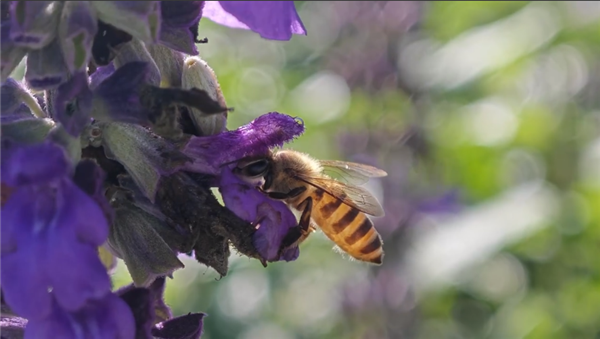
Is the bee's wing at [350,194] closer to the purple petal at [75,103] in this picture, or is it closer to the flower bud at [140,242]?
the flower bud at [140,242]

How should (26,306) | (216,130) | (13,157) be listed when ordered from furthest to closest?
1. (216,130)
2. (13,157)
3. (26,306)

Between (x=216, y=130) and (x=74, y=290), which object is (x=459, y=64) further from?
(x=74, y=290)

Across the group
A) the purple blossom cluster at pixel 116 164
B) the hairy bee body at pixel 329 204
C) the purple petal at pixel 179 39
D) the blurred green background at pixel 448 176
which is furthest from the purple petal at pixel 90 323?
the blurred green background at pixel 448 176

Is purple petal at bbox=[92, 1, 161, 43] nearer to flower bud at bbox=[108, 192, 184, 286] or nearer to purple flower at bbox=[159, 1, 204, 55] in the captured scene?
purple flower at bbox=[159, 1, 204, 55]

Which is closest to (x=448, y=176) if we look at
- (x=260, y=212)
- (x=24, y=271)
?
(x=260, y=212)

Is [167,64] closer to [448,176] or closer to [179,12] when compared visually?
[179,12]

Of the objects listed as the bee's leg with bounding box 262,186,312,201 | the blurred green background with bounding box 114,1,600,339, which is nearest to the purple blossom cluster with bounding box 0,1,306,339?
the bee's leg with bounding box 262,186,312,201

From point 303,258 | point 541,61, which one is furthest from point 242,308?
point 541,61
